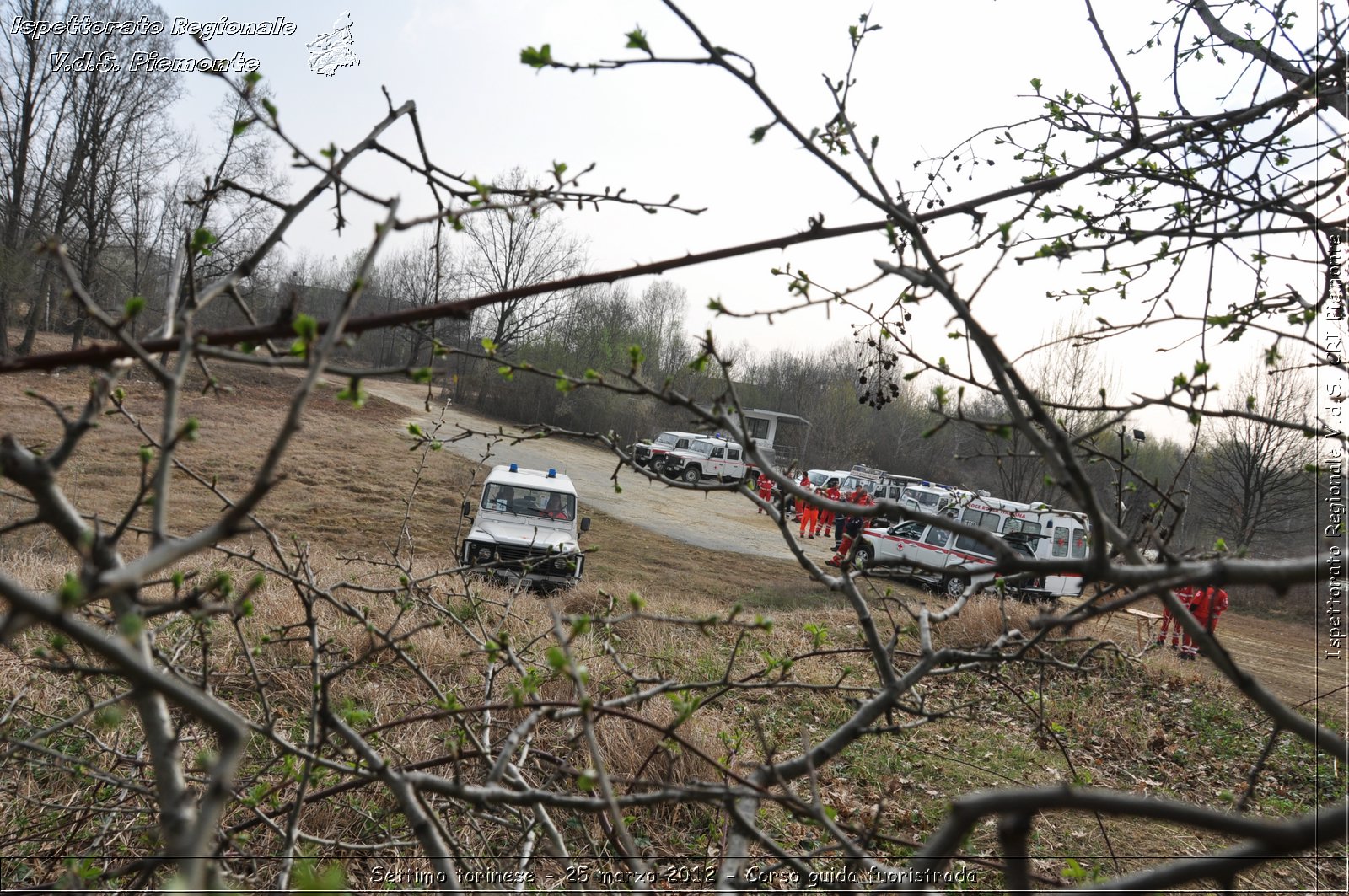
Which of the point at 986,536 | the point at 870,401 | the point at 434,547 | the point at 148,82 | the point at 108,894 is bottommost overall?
the point at 434,547

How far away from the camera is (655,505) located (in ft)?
87.7

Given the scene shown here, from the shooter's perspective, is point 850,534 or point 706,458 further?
point 706,458

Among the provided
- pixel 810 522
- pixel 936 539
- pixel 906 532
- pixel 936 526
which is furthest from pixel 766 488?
pixel 810 522

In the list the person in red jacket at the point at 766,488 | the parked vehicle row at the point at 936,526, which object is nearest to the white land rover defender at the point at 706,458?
the parked vehicle row at the point at 936,526

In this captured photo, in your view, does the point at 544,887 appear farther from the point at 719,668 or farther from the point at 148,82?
the point at 148,82

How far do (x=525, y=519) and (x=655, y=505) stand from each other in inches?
580

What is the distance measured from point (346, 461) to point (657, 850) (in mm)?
21203

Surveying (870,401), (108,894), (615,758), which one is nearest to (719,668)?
(615,758)

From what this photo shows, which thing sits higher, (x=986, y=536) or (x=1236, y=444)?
(x=1236, y=444)

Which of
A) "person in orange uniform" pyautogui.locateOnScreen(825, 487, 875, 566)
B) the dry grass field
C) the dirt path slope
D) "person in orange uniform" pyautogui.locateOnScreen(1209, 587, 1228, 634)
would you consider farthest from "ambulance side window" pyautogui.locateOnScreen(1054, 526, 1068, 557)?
"person in orange uniform" pyautogui.locateOnScreen(1209, 587, 1228, 634)

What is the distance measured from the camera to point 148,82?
94.6ft

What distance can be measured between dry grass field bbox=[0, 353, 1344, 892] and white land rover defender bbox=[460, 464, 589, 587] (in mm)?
781

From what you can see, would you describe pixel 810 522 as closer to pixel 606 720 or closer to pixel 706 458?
pixel 706 458

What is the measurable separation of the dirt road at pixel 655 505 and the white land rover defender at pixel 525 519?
4.25 meters
